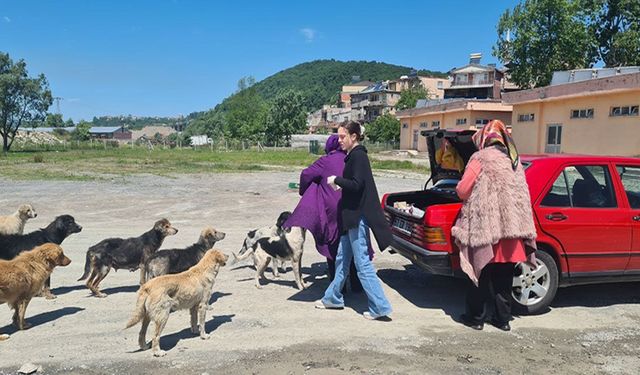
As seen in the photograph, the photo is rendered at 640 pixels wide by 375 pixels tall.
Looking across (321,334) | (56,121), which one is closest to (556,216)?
(321,334)

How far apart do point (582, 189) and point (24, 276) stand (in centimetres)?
616

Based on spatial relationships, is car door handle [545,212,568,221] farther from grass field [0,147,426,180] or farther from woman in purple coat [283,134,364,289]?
grass field [0,147,426,180]

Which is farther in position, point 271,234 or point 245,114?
point 245,114

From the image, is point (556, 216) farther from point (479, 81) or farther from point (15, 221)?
point (479, 81)

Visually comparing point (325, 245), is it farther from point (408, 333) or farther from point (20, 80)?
point (20, 80)

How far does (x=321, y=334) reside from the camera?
489 centimetres

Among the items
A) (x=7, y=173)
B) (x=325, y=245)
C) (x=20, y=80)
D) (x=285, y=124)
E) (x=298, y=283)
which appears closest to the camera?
(x=325, y=245)

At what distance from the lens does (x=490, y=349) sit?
15.1ft

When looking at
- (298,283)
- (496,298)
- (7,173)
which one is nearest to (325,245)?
(298,283)

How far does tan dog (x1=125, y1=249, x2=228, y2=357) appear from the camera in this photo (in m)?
4.26

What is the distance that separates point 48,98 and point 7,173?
40.0 m

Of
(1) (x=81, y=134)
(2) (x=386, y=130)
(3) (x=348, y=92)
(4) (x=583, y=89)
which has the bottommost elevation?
(1) (x=81, y=134)

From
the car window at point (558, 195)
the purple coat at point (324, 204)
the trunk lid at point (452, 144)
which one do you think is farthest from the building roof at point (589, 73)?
the purple coat at point (324, 204)

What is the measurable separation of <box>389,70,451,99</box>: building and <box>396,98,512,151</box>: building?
43.8 m
